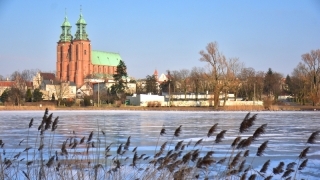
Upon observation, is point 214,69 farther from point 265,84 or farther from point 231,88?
point 265,84

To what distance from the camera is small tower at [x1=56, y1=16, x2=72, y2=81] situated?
152 m

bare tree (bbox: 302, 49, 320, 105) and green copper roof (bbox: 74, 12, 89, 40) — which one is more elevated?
green copper roof (bbox: 74, 12, 89, 40)

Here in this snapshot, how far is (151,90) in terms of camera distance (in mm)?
104562

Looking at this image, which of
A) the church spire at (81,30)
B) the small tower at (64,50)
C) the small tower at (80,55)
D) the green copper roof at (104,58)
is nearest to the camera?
the small tower at (80,55)

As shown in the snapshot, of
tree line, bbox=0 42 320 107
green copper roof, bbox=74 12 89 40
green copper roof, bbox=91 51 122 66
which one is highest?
green copper roof, bbox=74 12 89 40

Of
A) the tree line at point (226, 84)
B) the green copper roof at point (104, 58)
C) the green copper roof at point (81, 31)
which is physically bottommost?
the tree line at point (226, 84)

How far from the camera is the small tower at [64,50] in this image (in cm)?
15175

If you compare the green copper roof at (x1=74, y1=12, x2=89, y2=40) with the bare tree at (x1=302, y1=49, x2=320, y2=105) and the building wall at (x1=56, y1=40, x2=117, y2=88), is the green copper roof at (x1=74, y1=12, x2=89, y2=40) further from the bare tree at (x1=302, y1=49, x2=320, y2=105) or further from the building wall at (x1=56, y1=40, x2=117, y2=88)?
the bare tree at (x1=302, y1=49, x2=320, y2=105)

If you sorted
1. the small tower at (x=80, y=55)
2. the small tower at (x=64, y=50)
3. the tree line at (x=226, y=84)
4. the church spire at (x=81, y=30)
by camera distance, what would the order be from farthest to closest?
1. the small tower at (x=64, y=50)
2. the church spire at (x=81, y=30)
3. the small tower at (x=80, y=55)
4. the tree line at (x=226, y=84)

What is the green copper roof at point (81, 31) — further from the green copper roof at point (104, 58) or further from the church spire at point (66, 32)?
the green copper roof at point (104, 58)

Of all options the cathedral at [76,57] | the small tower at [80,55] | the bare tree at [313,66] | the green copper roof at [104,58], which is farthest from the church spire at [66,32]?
the bare tree at [313,66]

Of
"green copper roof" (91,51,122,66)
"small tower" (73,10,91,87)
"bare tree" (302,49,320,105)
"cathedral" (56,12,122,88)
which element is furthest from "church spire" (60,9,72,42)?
"bare tree" (302,49,320,105)

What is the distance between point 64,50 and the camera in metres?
152

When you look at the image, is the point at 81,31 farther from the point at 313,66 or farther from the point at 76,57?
the point at 313,66
